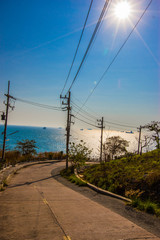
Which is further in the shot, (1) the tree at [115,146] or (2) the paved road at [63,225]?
(1) the tree at [115,146]

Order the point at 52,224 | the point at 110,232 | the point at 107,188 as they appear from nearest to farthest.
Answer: the point at 110,232, the point at 52,224, the point at 107,188

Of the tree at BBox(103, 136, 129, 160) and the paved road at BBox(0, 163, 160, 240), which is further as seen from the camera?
the tree at BBox(103, 136, 129, 160)

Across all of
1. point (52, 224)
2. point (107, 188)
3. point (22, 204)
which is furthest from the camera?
point (107, 188)

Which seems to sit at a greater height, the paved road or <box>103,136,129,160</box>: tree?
<box>103,136,129,160</box>: tree

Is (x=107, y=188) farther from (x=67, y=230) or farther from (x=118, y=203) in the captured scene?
(x=67, y=230)

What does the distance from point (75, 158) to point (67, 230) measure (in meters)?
21.0

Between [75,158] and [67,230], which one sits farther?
[75,158]

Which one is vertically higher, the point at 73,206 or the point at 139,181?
the point at 139,181

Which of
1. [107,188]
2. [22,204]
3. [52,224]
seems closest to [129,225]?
[52,224]

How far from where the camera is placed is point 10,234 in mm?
5004

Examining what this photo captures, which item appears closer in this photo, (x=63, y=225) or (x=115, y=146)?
(x=63, y=225)

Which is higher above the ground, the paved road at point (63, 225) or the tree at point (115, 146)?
the tree at point (115, 146)

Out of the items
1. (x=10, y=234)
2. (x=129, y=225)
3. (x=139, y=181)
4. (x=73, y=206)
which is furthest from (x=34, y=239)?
(x=139, y=181)

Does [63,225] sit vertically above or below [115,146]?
below
